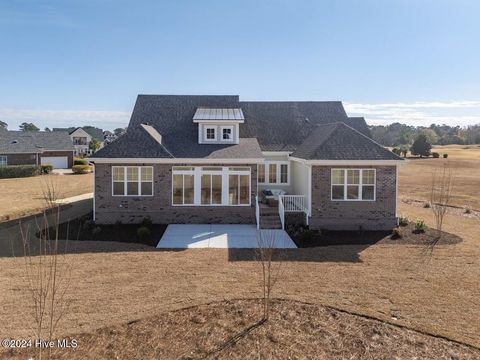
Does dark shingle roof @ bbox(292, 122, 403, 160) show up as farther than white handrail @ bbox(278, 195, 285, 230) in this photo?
No

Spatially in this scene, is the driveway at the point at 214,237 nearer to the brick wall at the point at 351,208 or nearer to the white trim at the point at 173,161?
the brick wall at the point at 351,208

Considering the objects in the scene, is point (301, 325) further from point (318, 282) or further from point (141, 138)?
point (141, 138)

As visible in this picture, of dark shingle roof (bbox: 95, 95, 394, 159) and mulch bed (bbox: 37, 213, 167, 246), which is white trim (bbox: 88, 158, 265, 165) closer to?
dark shingle roof (bbox: 95, 95, 394, 159)

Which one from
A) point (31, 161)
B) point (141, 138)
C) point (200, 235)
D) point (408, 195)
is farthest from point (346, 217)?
point (31, 161)

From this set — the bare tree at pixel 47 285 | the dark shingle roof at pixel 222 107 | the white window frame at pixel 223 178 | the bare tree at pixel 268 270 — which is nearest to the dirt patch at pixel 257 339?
the bare tree at pixel 268 270

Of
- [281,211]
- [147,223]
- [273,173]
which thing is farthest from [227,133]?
[147,223]

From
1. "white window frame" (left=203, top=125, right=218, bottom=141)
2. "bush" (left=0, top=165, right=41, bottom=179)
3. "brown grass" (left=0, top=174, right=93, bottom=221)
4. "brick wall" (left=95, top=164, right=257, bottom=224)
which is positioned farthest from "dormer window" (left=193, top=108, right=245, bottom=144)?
"bush" (left=0, top=165, right=41, bottom=179)

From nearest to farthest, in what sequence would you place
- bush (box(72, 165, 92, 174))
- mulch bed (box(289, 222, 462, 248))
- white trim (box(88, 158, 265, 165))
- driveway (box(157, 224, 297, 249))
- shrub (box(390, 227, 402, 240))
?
driveway (box(157, 224, 297, 249))
mulch bed (box(289, 222, 462, 248))
shrub (box(390, 227, 402, 240))
white trim (box(88, 158, 265, 165))
bush (box(72, 165, 92, 174))

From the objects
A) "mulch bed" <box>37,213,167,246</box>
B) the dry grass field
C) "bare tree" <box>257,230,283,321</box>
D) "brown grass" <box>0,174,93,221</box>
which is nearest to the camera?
the dry grass field

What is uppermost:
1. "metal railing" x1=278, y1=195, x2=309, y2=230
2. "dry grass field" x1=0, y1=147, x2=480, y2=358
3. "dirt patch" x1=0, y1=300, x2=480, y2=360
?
"metal railing" x1=278, y1=195, x2=309, y2=230
